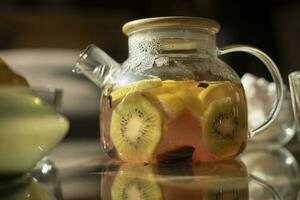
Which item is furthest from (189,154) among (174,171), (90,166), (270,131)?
(270,131)

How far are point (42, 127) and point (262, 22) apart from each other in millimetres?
1803

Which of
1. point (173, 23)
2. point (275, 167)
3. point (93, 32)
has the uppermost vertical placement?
point (173, 23)

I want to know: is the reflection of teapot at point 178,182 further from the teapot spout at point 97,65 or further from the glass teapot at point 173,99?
the teapot spout at point 97,65

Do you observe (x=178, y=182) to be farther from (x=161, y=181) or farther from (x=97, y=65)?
(x=97, y=65)

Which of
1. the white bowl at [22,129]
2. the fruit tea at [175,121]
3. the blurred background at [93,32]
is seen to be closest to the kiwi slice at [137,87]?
the fruit tea at [175,121]

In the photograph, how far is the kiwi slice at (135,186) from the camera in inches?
16.8

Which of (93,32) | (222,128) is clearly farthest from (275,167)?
(93,32)

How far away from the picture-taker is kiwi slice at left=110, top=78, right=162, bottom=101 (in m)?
0.60

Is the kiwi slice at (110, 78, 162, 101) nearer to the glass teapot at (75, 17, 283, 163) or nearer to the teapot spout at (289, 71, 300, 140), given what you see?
the glass teapot at (75, 17, 283, 163)

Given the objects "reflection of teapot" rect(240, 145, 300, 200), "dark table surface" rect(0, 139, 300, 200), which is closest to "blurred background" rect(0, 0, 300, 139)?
"reflection of teapot" rect(240, 145, 300, 200)

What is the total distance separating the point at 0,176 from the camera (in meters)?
0.50

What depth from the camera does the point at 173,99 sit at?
588 millimetres

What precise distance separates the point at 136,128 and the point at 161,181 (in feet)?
0.39

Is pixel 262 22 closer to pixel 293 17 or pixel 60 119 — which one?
pixel 293 17
